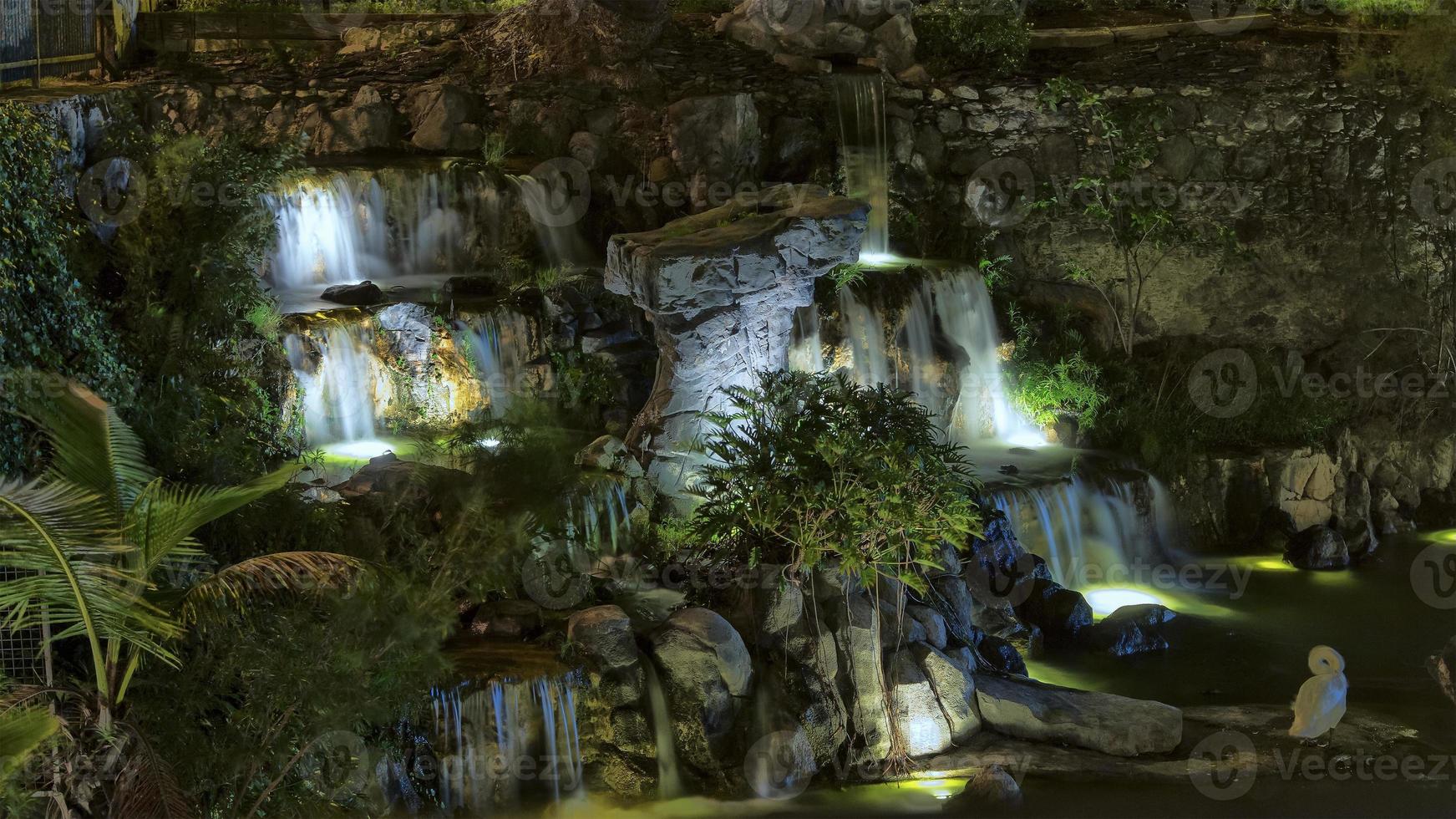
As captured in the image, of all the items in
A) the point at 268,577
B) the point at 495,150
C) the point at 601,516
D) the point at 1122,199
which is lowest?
the point at 601,516

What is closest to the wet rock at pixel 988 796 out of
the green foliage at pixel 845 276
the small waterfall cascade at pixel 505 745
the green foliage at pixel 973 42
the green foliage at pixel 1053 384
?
the small waterfall cascade at pixel 505 745

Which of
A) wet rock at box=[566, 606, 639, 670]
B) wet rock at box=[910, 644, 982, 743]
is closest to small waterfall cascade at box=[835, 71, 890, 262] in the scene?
wet rock at box=[910, 644, 982, 743]

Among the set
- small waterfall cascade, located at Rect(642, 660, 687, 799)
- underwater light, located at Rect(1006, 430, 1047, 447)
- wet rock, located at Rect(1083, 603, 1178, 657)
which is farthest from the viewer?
underwater light, located at Rect(1006, 430, 1047, 447)

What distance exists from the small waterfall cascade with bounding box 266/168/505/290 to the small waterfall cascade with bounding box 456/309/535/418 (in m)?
1.61

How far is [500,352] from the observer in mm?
10383

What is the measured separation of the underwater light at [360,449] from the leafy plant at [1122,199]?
714cm

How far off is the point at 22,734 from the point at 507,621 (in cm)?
322

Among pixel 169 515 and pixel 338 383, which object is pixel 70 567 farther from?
pixel 338 383

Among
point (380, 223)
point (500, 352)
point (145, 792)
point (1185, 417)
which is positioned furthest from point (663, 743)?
point (1185, 417)

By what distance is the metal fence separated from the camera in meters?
10.1

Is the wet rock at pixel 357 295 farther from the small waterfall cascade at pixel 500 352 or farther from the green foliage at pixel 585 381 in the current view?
the green foliage at pixel 585 381

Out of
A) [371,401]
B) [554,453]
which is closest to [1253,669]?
[554,453]

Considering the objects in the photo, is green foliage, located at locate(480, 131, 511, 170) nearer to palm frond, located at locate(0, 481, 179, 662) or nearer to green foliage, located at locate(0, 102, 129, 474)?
green foliage, located at locate(0, 102, 129, 474)

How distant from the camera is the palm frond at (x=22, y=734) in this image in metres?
4.71
